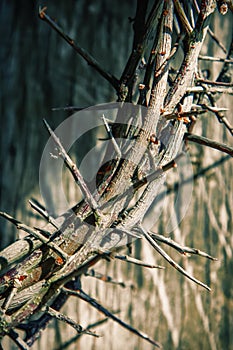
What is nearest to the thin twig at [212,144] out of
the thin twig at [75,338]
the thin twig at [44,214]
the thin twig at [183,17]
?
the thin twig at [183,17]

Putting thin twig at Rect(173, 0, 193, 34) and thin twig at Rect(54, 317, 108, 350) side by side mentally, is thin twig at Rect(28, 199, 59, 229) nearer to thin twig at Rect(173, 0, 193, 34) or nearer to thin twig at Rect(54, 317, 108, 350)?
thin twig at Rect(173, 0, 193, 34)

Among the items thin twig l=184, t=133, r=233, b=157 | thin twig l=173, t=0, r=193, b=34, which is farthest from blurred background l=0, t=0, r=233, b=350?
thin twig l=173, t=0, r=193, b=34

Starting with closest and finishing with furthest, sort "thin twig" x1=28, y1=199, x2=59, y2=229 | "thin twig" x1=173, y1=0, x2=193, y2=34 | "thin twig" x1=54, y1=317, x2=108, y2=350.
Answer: "thin twig" x1=28, y1=199, x2=59, y2=229
"thin twig" x1=173, y1=0, x2=193, y2=34
"thin twig" x1=54, y1=317, x2=108, y2=350

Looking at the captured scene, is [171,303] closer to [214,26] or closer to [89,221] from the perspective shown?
[89,221]

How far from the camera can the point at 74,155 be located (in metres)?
1.92

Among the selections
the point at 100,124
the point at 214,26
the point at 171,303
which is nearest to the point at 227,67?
the point at 214,26

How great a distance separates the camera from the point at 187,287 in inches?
74.9

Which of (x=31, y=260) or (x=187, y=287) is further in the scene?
(x=187, y=287)

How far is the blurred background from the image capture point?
1878 millimetres

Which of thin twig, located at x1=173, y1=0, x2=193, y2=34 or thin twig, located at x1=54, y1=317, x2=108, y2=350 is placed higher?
thin twig, located at x1=173, y1=0, x2=193, y2=34

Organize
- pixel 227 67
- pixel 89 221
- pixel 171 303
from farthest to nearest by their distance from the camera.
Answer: pixel 171 303
pixel 227 67
pixel 89 221

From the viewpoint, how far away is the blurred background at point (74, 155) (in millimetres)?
1878

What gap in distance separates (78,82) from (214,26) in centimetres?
60

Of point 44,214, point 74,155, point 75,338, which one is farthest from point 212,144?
point 75,338
